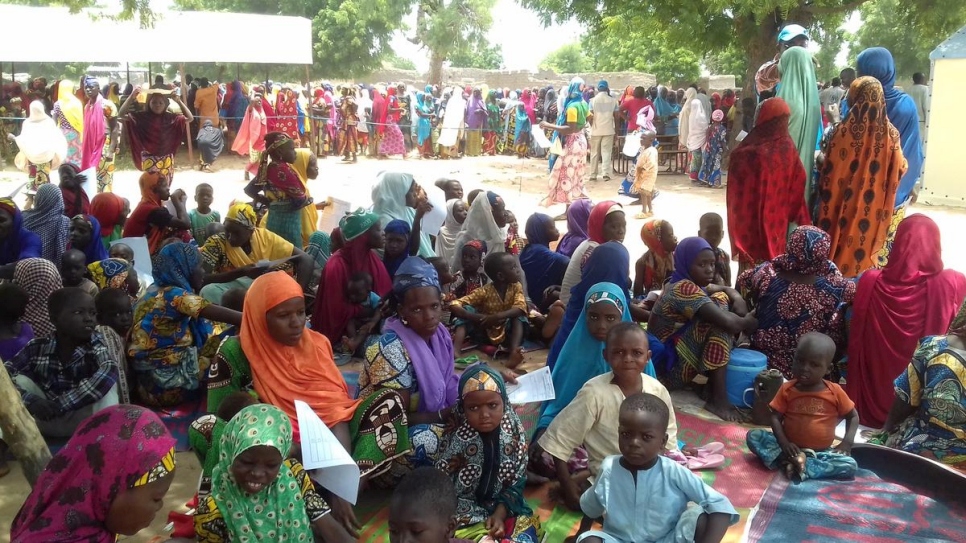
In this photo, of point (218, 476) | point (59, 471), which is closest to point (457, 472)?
point (218, 476)

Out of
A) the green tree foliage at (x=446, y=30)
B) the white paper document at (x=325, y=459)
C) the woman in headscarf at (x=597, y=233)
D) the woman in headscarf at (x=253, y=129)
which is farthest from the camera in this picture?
the green tree foliage at (x=446, y=30)

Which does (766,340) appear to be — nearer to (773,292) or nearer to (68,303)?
(773,292)

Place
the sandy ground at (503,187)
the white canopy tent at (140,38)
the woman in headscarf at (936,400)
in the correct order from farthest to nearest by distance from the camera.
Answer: the white canopy tent at (140,38)
the sandy ground at (503,187)
the woman in headscarf at (936,400)

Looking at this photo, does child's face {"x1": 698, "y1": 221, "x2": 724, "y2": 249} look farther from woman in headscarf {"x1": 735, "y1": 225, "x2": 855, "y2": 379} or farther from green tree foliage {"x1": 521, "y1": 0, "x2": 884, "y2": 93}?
green tree foliage {"x1": 521, "y1": 0, "x2": 884, "y2": 93}

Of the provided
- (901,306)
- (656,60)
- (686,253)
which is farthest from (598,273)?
(656,60)

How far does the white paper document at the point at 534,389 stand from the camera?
358 centimetres

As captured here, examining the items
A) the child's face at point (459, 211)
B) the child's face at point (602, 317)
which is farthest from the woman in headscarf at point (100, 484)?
the child's face at point (459, 211)

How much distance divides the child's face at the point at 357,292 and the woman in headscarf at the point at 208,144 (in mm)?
11625

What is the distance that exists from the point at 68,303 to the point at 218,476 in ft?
5.06

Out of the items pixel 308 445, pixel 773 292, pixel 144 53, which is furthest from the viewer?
pixel 144 53

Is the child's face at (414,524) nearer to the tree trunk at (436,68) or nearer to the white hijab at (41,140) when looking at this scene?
the white hijab at (41,140)

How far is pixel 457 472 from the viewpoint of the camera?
127 inches

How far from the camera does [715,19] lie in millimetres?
13742

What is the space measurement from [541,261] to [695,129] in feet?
31.6
